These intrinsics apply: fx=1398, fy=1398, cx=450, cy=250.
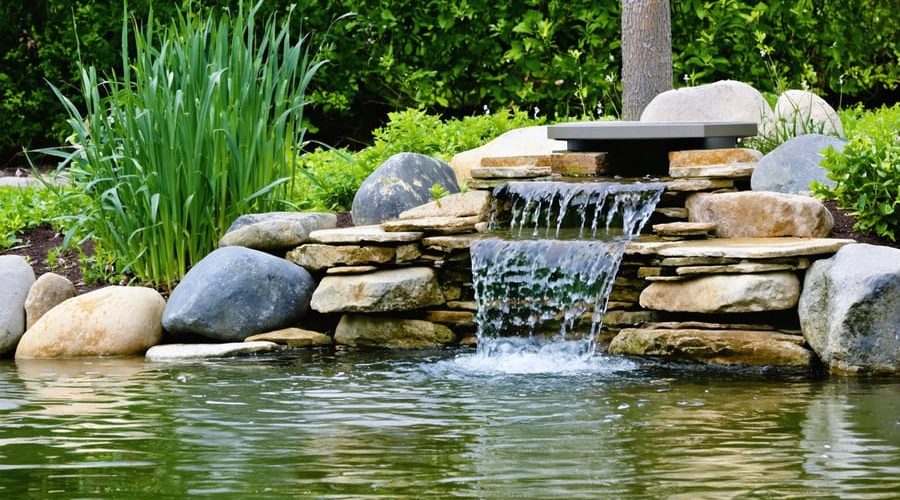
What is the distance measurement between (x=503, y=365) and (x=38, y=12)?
866cm

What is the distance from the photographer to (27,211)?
33.1ft

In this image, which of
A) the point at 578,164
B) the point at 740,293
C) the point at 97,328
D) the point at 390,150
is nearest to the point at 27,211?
the point at 97,328

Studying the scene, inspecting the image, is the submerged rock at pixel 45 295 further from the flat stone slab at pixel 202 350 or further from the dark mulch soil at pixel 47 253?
the flat stone slab at pixel 202 350

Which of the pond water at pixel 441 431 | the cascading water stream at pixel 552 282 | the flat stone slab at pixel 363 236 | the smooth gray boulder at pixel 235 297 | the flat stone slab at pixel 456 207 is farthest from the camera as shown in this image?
the flat stone slab at pixel 456 207

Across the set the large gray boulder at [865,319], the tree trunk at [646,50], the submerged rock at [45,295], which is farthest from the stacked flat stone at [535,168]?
the submerged rock at [45,295]

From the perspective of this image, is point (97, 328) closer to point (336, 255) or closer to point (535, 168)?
point (336, 255)

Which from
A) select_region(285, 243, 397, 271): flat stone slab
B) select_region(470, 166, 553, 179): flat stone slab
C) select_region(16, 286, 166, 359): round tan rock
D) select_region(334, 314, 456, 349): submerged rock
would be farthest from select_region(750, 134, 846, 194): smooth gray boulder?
select_region(16, 286, 166, 359): round tan rock

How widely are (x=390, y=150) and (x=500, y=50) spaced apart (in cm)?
254

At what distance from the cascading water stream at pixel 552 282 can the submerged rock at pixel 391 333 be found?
280 mm

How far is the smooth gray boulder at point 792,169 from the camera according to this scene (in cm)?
852

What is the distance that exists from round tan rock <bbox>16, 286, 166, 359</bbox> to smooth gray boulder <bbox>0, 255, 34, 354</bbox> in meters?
0.16

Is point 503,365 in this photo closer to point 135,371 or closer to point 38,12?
point 135,371

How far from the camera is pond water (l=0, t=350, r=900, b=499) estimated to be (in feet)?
14.4

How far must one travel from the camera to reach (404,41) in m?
13.0
